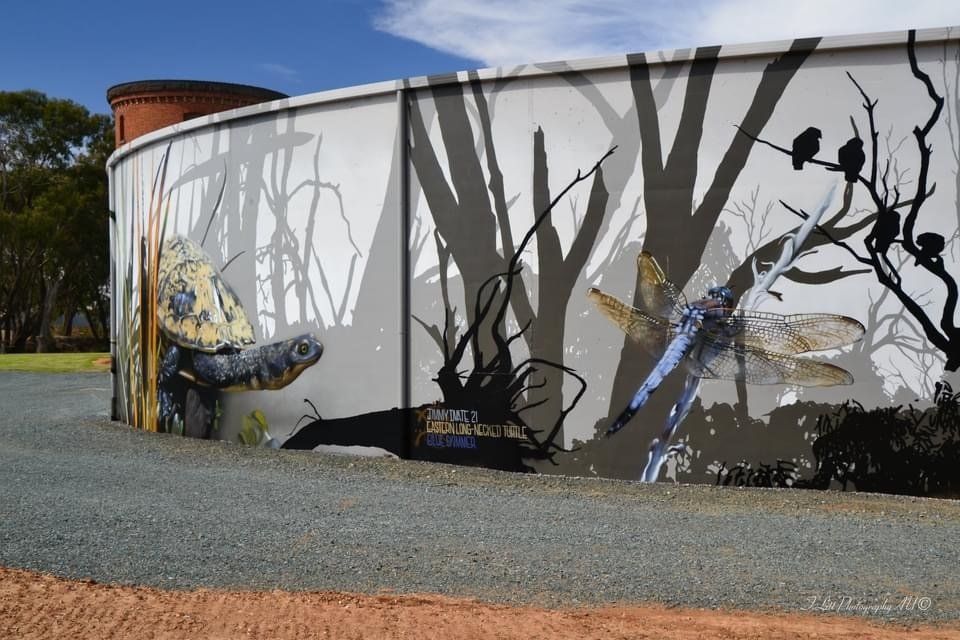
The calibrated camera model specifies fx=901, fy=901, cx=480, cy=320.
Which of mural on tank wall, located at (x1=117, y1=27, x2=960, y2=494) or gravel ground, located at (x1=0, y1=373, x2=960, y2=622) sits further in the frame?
mural on tank wall, located at (x1=117, y1=27, x2=960, y2=494)

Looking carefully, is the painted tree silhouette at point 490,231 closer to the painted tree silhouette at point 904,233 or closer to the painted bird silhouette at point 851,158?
the painted bird silhouette at point 851,158

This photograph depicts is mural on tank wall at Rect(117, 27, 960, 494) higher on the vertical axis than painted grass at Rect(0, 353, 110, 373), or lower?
higher

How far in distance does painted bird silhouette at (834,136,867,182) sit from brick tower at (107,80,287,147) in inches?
1158

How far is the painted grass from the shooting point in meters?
29.5

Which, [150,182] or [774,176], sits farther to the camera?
[150,182]

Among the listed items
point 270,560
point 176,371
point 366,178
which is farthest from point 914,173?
point 176,371

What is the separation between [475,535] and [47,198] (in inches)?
1756

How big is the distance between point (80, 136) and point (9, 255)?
7278 millimetres

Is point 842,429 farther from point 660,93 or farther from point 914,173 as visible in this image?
point 660,93

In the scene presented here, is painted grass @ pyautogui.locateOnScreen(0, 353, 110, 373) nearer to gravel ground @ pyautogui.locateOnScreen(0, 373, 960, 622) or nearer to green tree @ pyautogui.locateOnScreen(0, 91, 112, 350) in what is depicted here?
green tree @ pyautogui.locateOnScreen(0, 91, 112, 350)

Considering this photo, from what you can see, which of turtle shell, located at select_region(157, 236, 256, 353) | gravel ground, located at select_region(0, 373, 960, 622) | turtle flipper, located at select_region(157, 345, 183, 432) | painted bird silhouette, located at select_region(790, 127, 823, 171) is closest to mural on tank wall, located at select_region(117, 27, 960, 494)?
painted bird silhouette, located at select_region(790, 127, 823, 171)

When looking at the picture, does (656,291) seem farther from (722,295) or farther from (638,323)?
(722,295)

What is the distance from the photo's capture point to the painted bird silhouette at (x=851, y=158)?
9031 mm

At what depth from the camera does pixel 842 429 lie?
29.6 ft
